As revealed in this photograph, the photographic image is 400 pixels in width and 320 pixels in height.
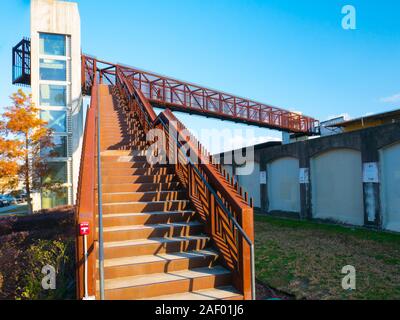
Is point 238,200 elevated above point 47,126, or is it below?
below

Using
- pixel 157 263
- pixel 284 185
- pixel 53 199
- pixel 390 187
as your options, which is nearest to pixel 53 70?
pixel 53 199

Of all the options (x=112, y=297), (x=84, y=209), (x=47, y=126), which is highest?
(x=47, y=126)

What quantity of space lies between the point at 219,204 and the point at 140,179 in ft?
7.46

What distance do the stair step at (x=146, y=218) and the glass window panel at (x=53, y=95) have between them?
1409 centimetres

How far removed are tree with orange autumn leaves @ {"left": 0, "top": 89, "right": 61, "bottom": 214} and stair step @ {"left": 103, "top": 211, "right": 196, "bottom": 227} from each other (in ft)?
37.7

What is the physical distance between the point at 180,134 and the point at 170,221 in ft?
5.95

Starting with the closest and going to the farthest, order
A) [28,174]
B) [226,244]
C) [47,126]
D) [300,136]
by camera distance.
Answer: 1. [226,244]
2. [28,174]
3. [47,126]
4. [300,136]

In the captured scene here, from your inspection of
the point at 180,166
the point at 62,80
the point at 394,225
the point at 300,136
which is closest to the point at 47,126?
the point at 62,80

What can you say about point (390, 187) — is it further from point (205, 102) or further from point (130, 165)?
point (205, 102)

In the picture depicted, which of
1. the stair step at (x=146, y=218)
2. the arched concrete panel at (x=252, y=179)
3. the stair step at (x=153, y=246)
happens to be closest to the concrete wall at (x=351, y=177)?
the arched concrete panel at (x=252, y=179)

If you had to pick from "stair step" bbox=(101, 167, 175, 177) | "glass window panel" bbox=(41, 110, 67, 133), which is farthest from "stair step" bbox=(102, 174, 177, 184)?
"glass window panel" bbox=(41, 110, 67, 133)

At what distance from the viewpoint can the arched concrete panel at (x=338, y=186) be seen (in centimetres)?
1023
